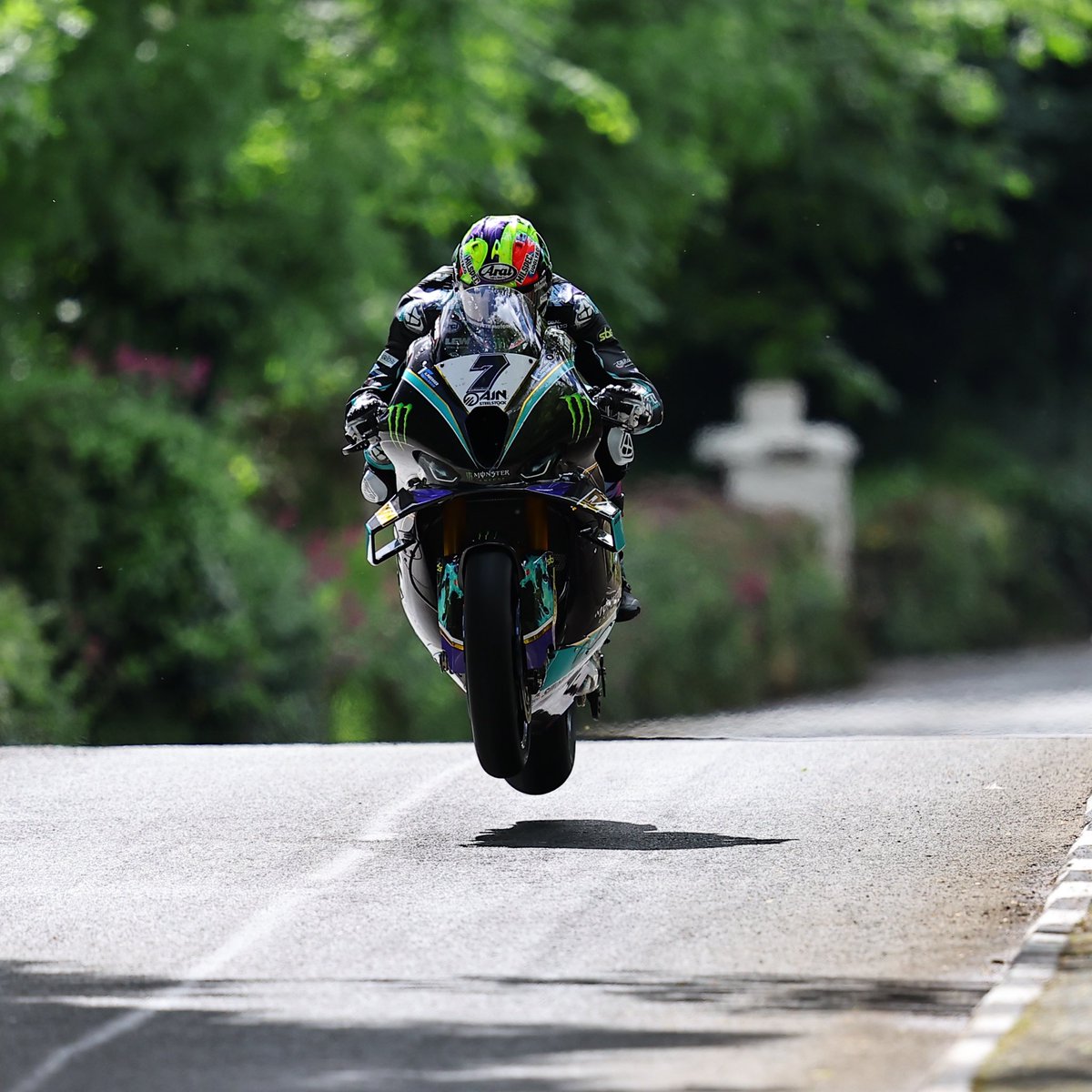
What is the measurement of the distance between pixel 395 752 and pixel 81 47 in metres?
11.2

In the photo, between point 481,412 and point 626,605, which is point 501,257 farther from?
point 626,605

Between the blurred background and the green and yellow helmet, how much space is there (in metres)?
7.68

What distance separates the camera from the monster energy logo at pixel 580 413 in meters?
9.88

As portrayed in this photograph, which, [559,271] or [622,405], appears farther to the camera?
[559,271]

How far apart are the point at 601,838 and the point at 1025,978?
2.94 m

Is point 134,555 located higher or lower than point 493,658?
higher

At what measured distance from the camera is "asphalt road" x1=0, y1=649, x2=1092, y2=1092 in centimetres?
654

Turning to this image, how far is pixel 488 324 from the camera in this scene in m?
9.87

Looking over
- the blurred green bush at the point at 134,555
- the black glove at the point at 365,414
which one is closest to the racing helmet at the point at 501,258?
the black glove at the point at 365,414

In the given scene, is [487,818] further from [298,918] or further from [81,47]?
[81,47]

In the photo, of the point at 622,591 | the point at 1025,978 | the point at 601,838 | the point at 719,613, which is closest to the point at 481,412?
the point at 622,591

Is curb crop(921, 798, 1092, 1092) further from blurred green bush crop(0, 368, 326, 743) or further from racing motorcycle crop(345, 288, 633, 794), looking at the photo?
blurred green bush crop(0, 368, 326, 743)

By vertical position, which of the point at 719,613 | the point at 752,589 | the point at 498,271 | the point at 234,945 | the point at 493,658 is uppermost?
the point at 498,271

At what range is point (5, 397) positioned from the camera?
60.8 ft
